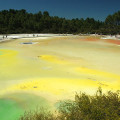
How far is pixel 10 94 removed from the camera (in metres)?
11.0

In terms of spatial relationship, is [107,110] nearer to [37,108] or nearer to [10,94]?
[37,108]

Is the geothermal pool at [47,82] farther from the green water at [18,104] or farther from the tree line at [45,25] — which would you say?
the tree line at [45,25]

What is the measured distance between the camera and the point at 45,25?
3110 inches

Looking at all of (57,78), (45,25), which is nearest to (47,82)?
(57,78)

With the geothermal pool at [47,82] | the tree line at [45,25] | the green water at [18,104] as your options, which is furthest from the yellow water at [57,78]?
the tree line at [45,25]

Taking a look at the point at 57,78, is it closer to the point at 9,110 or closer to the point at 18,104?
the point at 18,104

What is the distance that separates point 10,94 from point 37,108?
274 centimetres

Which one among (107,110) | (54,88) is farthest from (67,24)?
(107,110)

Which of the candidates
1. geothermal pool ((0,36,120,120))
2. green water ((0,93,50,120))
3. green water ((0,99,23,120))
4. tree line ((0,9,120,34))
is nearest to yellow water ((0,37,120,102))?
geothermal pool ((0,36,120,120))

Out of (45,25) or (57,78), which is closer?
(57,78)

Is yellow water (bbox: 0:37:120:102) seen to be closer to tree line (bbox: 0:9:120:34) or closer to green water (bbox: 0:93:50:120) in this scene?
green water (bbox: 0:93:50:120)

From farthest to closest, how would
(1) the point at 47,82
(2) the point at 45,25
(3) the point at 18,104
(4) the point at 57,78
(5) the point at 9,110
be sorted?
(2) the point at 45,25 → (4) the point at 57,78 → (1) the point at 47,82 → (3) the point at 18,104 → (5) the point at 9,110

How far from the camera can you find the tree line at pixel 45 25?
72.1m

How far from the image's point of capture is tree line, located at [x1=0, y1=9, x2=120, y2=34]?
72.1 metres
